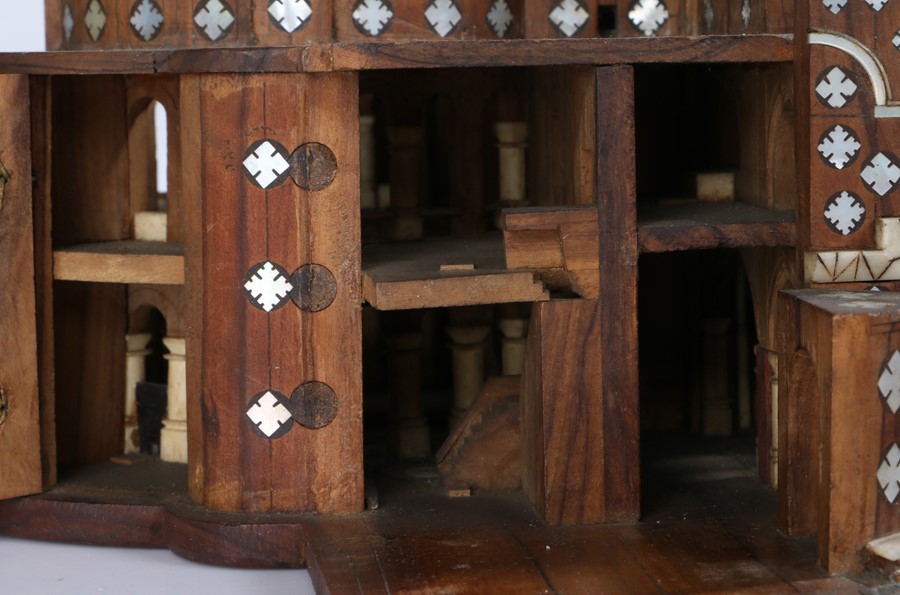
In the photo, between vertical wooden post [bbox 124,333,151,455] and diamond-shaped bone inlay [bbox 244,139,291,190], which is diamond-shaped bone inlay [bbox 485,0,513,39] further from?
vertical wooden post [bbox 124,333,151,455]

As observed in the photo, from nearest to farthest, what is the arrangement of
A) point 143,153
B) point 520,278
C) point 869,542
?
point 869,542
point 520,278
point 143,153

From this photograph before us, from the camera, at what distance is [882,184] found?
23.3 ft

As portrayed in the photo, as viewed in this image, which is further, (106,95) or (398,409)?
(398,409)

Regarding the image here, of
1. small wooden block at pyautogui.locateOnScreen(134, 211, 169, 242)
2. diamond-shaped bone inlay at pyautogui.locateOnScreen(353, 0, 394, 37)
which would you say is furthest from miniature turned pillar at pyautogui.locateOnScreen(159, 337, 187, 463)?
diamond-shaped bone inlay at pyautogui.locateOnScreen(353, 0, 394, 37)

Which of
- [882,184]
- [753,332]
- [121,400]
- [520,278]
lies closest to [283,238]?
[520,278]

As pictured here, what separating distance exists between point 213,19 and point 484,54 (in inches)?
46.3

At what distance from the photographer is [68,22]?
7.84 m

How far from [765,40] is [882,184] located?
0.73m

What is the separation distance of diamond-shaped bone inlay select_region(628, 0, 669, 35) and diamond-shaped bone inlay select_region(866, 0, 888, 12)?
83 cm

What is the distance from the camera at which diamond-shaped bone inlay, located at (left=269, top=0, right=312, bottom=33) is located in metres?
7.17

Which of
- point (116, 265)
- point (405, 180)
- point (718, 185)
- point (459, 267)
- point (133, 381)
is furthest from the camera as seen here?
point (405, 180)

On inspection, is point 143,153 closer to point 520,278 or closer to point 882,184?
point 520,278

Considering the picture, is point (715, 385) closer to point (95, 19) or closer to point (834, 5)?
point (834, 5)

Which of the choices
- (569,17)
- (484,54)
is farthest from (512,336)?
(484,54)
